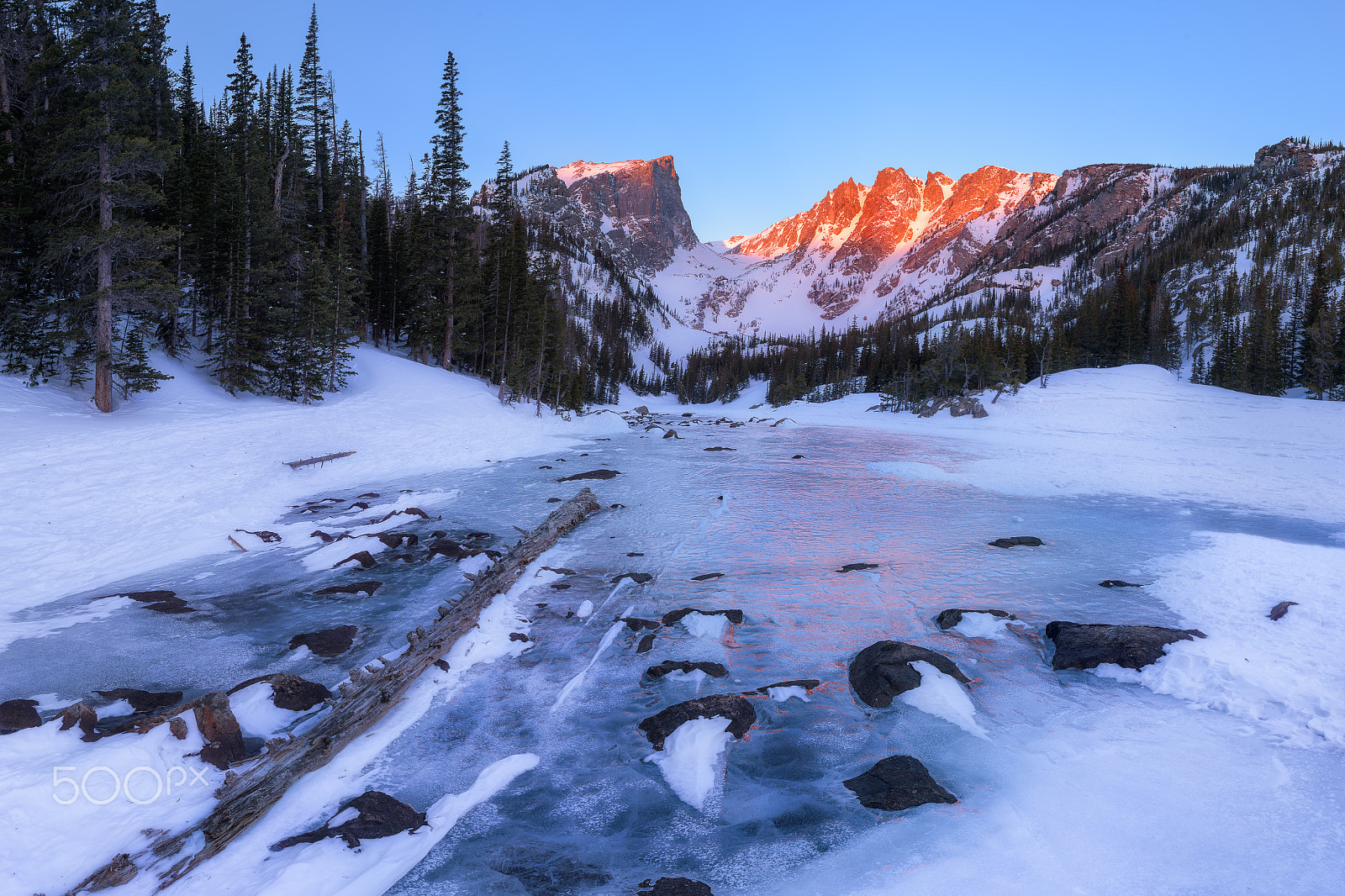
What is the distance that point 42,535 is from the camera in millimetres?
10656

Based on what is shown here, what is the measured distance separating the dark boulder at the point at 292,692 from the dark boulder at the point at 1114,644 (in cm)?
873

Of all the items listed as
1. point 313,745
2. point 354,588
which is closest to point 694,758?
point 313,745

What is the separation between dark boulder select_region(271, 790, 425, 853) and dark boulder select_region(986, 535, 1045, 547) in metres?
12.5

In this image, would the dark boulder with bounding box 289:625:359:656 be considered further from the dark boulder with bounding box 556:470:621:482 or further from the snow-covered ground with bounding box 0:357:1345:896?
the dark boulder with bounding box 556:470:621:482

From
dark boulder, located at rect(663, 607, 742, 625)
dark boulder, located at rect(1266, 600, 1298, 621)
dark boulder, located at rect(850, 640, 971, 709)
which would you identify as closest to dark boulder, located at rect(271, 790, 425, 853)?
dark boulder, located at rect(663, 607, 742, 625)

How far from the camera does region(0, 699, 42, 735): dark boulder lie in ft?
16.8

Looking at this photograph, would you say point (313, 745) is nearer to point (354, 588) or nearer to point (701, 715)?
point (701, 715)

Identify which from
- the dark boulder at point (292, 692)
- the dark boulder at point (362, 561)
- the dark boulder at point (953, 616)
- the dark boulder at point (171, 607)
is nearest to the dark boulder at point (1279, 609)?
the dark boulder at point (953, 616)

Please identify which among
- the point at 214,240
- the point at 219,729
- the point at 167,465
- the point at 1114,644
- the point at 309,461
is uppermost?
the point at 214,240

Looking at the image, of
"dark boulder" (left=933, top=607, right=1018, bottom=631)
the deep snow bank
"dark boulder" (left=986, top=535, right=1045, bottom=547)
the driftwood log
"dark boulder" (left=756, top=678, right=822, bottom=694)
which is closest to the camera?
the driftwood log

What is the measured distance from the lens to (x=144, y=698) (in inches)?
234

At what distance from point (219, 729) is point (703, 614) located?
5.67 m

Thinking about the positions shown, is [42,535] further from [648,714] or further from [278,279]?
[278,279]

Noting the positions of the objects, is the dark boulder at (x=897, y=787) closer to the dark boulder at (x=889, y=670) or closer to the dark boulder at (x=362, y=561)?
the dark boulder at (x=889, y=670)
